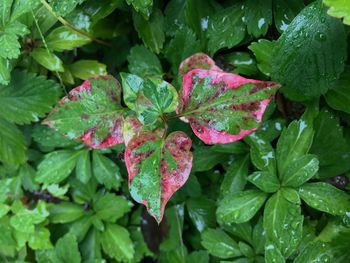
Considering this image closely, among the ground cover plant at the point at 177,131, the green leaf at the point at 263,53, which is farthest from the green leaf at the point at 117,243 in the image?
the green leaf at the point at 263,53

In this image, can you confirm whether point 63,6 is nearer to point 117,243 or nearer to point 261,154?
point 261,154

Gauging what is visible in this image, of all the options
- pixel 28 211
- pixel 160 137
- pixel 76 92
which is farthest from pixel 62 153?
pixel 160 137

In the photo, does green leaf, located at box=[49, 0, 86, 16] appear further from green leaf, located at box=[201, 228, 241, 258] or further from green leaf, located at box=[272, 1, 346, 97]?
green leaf, located at box=[201, 228, 241, 258]

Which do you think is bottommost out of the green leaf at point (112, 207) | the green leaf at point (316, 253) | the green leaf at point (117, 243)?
the green leaf at point (117, 243)

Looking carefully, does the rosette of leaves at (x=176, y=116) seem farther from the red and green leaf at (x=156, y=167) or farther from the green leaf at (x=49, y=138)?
the green leaf at (x=49, y=138)

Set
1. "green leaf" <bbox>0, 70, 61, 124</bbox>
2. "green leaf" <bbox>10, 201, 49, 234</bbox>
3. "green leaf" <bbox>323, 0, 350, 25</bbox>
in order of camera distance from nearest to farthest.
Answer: "green leaf" <bbox>323, 0, 350, 25</bbox> < "green leaf" <bbox>0, 70, 61, 124</bbox> < "green leaf" <bbox>10, 201, 49, 234</bbox>

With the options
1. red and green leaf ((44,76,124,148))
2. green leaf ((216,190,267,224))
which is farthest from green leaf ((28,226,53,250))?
green leaf ((216,190,267,224))

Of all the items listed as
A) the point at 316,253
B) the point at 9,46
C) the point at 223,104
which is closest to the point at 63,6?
the point at 9,46
